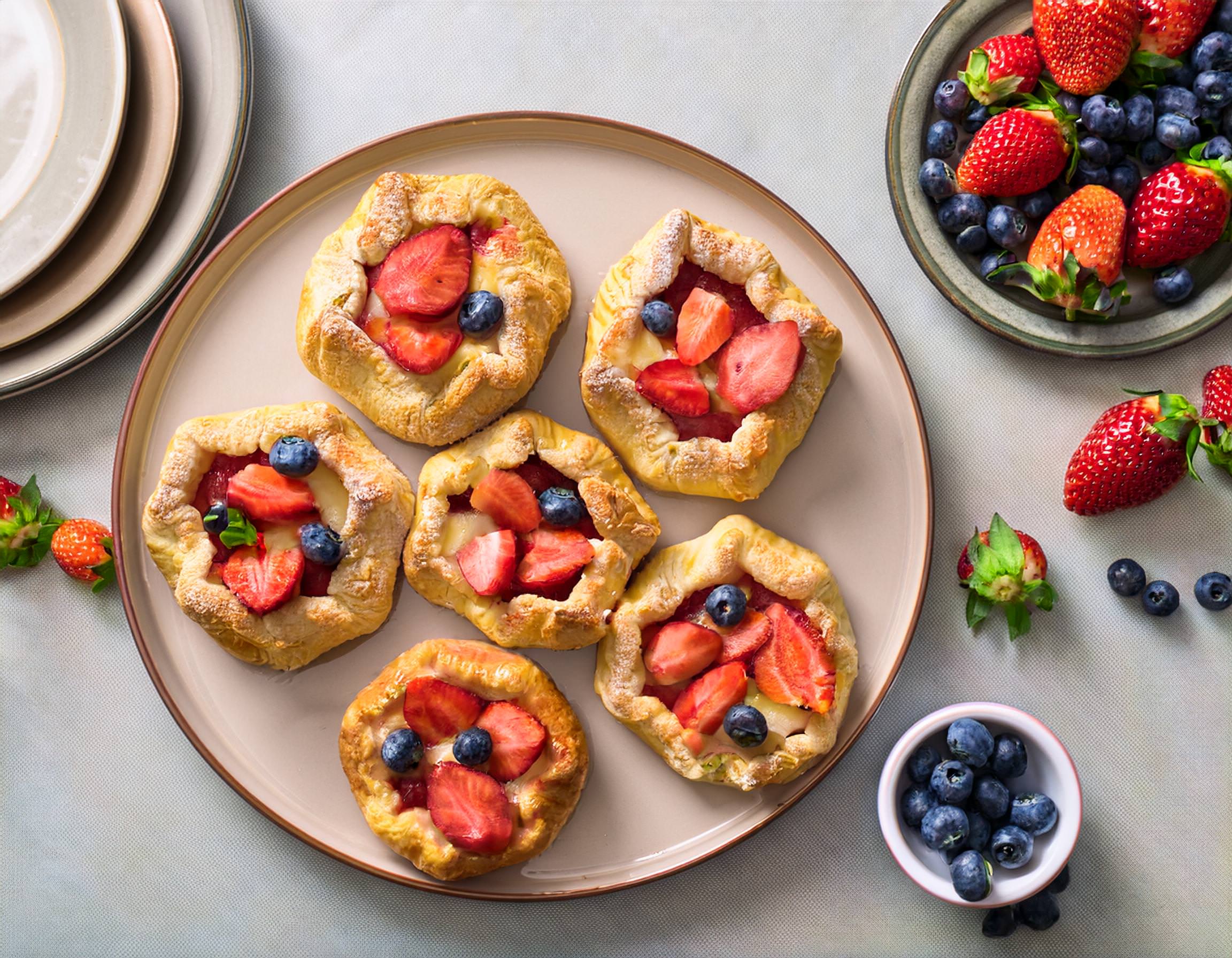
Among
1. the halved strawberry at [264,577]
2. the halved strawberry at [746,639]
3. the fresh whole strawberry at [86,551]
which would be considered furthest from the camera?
the fresh whole strawberry at [86,551]

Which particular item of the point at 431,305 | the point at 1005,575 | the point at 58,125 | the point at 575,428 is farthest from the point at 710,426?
the point at 58,125

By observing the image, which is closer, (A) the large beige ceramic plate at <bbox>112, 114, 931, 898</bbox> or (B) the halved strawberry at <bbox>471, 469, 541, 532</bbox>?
(B) the halved strawberry at <bbox>471, 469, 541, 532</bbox>

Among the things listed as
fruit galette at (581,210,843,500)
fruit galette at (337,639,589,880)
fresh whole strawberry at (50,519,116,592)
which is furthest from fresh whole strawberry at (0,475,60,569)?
fruit galette at (581,210,843,500)

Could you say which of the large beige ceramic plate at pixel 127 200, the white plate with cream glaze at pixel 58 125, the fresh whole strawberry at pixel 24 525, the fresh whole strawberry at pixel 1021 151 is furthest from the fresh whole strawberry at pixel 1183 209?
the fresh whole strawberry at pixel 24 525

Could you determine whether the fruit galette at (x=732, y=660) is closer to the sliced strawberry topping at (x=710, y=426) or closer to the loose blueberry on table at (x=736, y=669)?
the loose blueberry on table at (x=736, y=669)

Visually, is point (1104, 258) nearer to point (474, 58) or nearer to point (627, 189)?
point (627, 189)

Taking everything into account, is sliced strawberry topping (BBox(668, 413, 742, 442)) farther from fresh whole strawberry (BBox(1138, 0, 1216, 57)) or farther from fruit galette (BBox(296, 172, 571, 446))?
fresh whole strawberry (BBox(1138, 0, 1216, 57))
